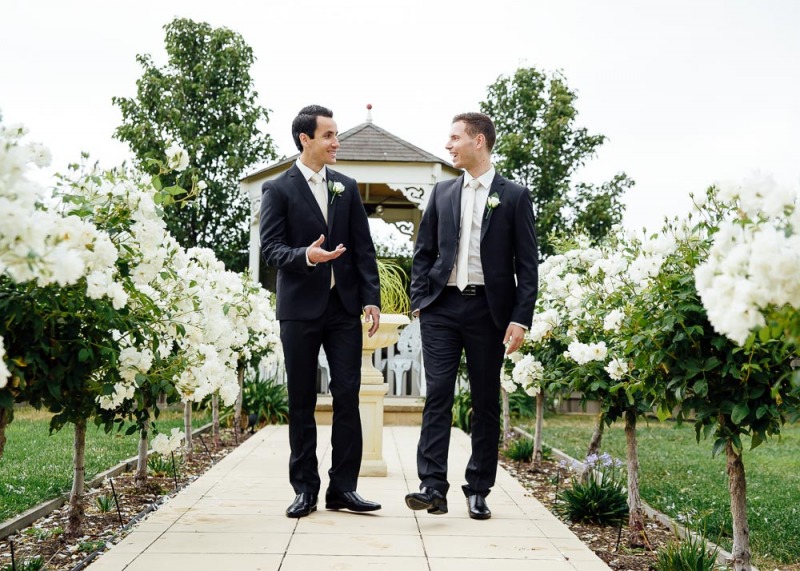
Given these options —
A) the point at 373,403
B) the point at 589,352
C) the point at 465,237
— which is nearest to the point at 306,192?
the point at 465,237

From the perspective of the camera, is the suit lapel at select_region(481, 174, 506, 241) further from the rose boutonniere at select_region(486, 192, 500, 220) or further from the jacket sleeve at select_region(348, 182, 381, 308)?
the jacket sleeve at select_region(348, 182, 381, 308)

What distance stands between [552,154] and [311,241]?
42.6ft

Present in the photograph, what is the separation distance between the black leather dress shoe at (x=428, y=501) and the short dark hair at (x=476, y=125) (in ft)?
5.70

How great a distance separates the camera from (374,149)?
1159cm

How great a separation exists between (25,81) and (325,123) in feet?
12.2

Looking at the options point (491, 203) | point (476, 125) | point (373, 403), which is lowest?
point (373, 403)

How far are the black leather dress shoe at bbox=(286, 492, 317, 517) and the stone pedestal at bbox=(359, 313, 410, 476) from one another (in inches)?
63.4

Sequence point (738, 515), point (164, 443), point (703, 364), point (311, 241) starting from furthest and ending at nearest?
point (164, 443) < point (311, 241) < point (738, 515) < point (703, 364)

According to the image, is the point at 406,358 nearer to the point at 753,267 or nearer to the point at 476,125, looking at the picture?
the point at 476,125

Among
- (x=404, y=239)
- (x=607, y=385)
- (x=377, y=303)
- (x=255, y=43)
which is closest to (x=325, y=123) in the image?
(x=377, y=303)

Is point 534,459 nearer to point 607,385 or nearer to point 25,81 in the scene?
point 607,385

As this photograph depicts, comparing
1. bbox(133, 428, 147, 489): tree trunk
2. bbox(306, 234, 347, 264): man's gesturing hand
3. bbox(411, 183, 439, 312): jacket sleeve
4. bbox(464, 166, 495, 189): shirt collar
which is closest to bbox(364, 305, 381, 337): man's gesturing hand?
bbox(411, 183, 439, 312): jacket sleeve

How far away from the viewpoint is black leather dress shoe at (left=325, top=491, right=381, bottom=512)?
4.15 metres

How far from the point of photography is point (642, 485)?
6.25 metres
